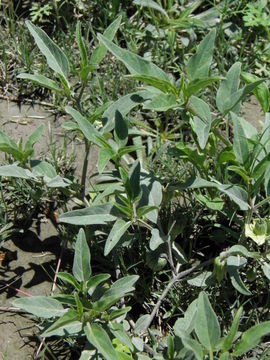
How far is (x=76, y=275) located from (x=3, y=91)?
1.64 m

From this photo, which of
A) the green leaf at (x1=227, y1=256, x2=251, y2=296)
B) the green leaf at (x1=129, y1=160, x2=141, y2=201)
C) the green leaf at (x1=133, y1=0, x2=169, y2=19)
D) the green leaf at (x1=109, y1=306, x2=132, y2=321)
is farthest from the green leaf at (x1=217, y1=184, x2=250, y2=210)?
the green leaf at (x1=133, y1=0, x2=169, y2=19)

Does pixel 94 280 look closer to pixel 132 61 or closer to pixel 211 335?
pixel 211 335

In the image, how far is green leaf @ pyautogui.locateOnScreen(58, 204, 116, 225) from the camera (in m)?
3.02

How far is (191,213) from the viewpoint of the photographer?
348 cm

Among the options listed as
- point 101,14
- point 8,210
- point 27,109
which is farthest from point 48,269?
point 101,14

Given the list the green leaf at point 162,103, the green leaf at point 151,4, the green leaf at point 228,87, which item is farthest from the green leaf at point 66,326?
the green leaf at point 151,4

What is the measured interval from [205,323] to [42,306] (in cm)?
71

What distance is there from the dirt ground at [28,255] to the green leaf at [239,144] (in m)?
1.08

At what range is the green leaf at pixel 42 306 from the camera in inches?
110

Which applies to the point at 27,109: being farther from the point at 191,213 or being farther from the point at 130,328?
the point at 130,328

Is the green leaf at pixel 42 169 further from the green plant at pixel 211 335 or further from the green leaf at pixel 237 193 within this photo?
the green plant at pixel 211 335

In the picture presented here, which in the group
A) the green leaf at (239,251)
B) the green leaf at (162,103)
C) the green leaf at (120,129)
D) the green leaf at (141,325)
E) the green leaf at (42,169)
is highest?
the green leaf at (162,103)

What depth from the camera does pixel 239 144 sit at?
9.89 feet

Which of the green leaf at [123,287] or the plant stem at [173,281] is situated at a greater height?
the green leaf at [123,287]
